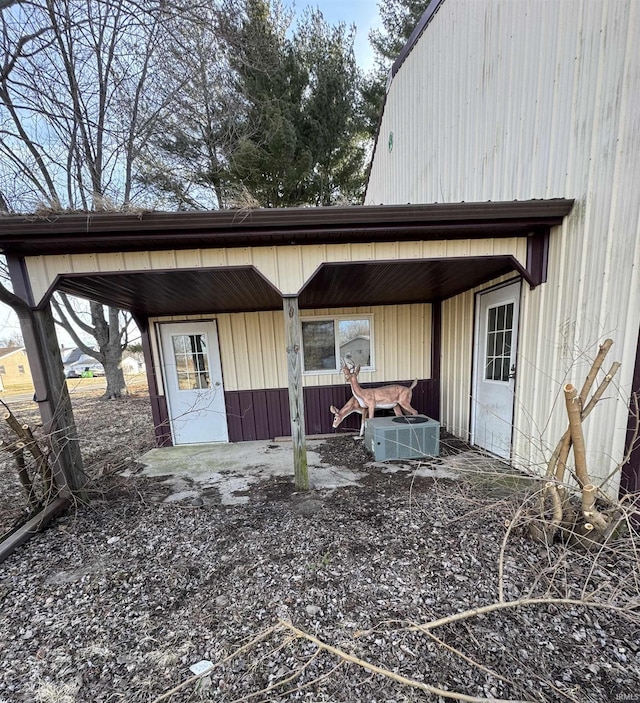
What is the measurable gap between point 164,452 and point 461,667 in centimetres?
436

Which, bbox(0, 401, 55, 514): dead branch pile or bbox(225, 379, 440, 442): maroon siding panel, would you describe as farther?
bbox(225, 379, 440, 442): maroon siding panel

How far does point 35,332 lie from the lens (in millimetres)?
2574

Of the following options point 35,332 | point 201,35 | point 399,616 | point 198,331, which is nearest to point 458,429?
point 399,616

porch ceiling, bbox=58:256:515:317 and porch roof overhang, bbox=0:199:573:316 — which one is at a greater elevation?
porch roof overhang, bbox=0:199:573:316

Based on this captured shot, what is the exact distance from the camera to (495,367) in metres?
3.66

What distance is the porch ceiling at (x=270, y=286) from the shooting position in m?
2.95

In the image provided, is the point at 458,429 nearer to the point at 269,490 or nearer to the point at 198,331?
the point at 269,490

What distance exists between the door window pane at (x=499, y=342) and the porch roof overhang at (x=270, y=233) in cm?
52

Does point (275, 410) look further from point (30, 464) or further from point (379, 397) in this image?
point (30, 464)

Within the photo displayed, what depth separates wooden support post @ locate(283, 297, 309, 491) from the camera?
9.20 ft

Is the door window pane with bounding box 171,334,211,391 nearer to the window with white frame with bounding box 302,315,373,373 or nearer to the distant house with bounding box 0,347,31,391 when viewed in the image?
the window with white frame with bounding box 302,315,373,373

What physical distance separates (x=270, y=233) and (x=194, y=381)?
10.5 ft

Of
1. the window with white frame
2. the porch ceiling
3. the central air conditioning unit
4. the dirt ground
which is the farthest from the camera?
the window with white frame

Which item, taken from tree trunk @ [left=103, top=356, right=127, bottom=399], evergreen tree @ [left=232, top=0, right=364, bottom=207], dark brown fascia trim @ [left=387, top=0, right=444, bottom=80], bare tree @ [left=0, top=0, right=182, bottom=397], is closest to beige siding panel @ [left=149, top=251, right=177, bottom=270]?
bare tree @ [left=0, top=0, right=182, bottom=397]
